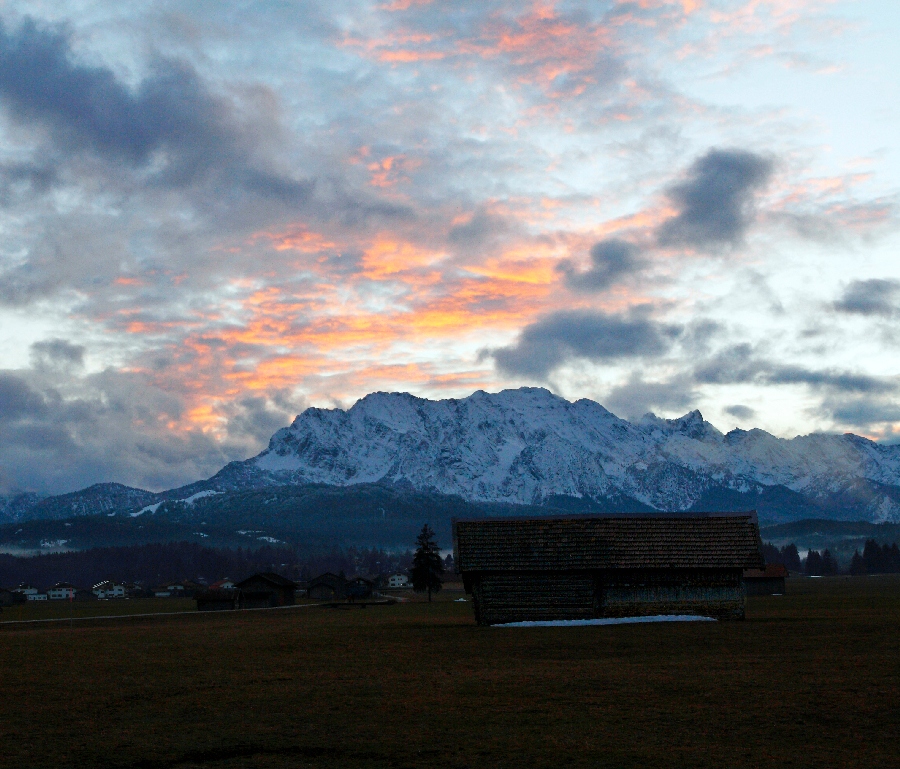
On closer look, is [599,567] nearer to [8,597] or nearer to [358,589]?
[358,589]

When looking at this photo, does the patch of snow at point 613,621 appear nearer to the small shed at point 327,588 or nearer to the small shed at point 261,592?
the small shed at point 261,592

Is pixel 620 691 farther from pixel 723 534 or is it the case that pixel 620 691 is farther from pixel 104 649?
pixel 723 534

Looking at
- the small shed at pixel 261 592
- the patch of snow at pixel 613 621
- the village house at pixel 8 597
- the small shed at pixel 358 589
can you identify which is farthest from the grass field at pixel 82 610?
the patch of snow at pixel 613 621

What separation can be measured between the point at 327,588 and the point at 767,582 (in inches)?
2292

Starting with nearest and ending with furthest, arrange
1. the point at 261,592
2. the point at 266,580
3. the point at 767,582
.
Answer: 1. the point at 767,582
2. the point at 261,592
3. the point at 266,580

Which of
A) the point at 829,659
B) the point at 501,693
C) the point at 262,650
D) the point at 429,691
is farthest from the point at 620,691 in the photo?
the point at 262,650

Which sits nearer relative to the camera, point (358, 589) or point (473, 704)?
point (473, 704)

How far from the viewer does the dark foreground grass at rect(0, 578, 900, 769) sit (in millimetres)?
17156

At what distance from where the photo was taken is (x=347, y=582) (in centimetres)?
14288

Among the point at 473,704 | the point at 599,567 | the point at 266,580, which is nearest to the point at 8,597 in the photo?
the point at 266,580

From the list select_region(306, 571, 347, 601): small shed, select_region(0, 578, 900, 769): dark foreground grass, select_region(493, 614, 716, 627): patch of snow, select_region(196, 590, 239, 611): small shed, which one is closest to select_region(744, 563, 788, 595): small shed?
select_region(306, 571, 347, 601): small shed

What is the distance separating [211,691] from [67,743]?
7.42 metres

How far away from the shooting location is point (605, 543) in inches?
2092

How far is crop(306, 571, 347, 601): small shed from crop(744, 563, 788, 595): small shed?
5323 centimetres
